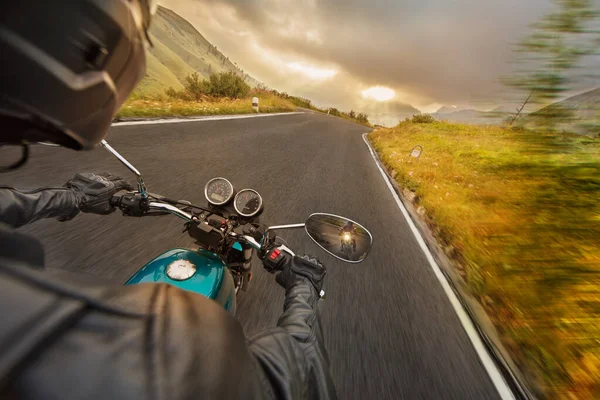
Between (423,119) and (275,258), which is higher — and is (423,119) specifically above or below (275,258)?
above

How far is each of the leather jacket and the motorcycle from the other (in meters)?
0.71

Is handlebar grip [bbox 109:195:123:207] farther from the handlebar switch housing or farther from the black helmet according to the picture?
the black helmet

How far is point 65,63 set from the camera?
0.62 meters

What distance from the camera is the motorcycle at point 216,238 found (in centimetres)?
118

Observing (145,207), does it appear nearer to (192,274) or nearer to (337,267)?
(192,274)

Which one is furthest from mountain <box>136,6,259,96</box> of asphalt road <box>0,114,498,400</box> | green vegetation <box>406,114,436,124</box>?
asphalt road <box>0,114,498,400</box>

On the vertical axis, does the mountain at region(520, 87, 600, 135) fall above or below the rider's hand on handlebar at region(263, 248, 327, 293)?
above

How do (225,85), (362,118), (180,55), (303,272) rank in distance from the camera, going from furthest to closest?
(180,55), (362,118), (225,85), (303,272)

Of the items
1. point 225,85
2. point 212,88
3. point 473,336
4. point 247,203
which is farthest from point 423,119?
point 247,203

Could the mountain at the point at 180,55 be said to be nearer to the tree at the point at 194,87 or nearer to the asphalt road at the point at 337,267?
the tree at the point at 194,87

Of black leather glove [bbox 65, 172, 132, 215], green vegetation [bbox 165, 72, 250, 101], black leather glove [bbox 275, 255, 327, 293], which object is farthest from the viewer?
green vegetation [bbox 165, 72, 250, 101]

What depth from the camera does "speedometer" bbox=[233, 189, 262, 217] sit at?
142 cm

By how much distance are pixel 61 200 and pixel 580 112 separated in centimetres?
418

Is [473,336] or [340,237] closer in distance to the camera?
[340,237]
